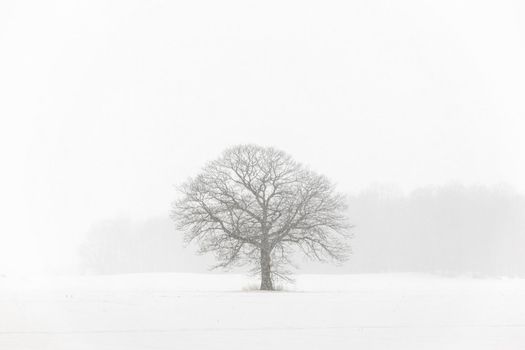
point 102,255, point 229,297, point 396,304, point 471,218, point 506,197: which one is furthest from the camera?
point 102,255

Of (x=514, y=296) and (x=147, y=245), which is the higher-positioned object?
(x=147, y=245)

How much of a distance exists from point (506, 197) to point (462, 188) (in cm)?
729

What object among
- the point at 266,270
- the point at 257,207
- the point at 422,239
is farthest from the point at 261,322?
the point at 422,239

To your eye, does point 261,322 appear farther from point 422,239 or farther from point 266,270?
point 422,239

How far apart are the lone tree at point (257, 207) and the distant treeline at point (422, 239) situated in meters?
46.0

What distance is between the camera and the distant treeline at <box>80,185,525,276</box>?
98.9 m

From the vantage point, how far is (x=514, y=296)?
105 feet

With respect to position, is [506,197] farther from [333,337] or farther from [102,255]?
[333,337]

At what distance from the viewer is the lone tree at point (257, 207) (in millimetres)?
39000

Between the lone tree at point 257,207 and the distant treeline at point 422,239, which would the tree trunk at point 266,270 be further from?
the distant treeline at point 422,239

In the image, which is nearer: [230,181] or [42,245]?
[230,181]

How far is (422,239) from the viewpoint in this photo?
108 meters

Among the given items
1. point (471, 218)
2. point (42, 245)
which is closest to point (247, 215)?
point (471, 218)

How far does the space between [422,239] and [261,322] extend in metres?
88.4
